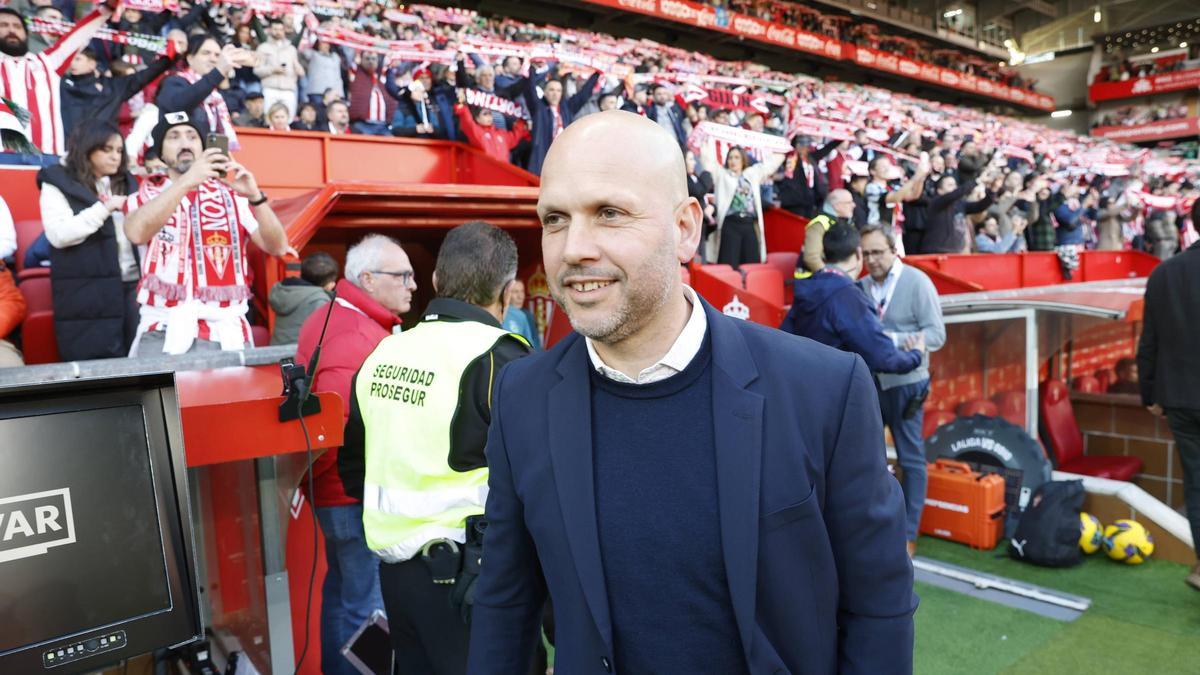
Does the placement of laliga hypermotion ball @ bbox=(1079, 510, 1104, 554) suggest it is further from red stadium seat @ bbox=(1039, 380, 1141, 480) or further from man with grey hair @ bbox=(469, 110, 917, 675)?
man with grey hair @ bbox=(469, 110, 917, 675)

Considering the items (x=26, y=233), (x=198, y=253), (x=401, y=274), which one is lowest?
(x=401, y=274)

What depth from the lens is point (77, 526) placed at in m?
1.43

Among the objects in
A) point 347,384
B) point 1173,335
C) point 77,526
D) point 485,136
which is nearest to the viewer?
point 77,526

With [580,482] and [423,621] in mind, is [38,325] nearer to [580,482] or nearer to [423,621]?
[423,621]

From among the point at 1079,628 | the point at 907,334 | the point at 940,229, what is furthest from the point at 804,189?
the point at 1079,628

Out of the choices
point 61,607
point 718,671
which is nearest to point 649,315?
point 718,671

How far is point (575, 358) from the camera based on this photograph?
1343mm

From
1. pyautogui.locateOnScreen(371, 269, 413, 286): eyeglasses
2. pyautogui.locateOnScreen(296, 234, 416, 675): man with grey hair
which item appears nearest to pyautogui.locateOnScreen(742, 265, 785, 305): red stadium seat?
pyautogui.locateOnScreen(371, 269, 413, 286): eyeglasses

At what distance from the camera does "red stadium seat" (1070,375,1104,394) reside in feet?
21.5

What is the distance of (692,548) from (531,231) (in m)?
5.64

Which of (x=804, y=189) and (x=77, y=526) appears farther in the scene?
(x=804, y=189)

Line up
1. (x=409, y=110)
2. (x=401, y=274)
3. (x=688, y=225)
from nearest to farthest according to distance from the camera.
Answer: (x=688, y=225) < (x=401, y=274) < (x=409, y=110)

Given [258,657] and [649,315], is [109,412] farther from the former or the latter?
[258,657]

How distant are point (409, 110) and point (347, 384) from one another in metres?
6.47
